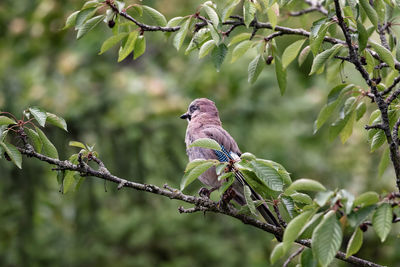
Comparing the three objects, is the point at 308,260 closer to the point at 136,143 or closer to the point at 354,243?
the point at 354,243

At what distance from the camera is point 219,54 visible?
3.24 metres

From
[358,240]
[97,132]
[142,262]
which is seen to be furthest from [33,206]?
[358,240]

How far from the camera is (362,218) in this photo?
2.20 meters

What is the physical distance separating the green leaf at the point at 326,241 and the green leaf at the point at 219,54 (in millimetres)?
1314

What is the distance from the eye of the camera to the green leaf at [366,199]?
219 centimetres

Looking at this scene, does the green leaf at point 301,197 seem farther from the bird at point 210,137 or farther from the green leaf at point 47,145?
the green leaf at point 47,145

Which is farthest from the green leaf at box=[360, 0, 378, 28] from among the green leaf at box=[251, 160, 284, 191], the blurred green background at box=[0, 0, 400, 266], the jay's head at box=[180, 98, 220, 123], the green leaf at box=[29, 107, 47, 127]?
the blurred green background at box=[0, 0, 400, 266]

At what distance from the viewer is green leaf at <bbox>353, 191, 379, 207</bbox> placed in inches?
86.2

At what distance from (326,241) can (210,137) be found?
2607 mm

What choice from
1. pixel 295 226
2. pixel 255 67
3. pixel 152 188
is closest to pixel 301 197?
pixel 295 226

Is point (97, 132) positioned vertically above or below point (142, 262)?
above

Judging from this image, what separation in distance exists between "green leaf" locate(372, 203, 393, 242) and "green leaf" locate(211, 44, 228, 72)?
1.33 m

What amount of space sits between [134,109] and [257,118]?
5.06ft

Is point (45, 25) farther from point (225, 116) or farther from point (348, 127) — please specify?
point (348, 127)
